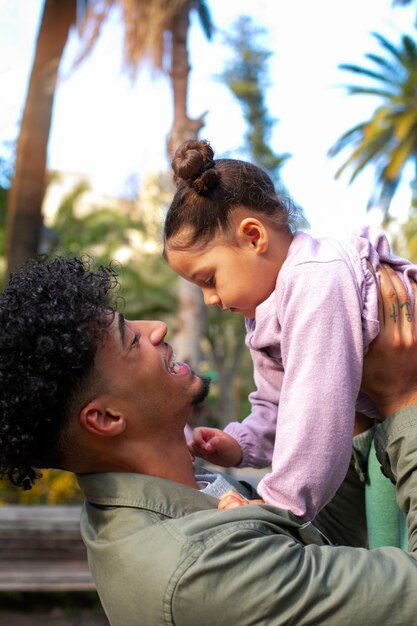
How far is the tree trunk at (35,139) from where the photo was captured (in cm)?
926

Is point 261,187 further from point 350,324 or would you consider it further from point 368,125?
point 368,125

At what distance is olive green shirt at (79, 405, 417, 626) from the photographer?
5.15 ft

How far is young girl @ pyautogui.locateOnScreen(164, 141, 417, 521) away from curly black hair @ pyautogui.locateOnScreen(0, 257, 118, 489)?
0.44 metres

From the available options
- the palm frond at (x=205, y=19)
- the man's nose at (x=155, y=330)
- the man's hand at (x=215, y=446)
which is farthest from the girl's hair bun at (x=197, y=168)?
the palm frond at (x=205, y=19)

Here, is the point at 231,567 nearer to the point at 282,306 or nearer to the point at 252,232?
the point at 282,306

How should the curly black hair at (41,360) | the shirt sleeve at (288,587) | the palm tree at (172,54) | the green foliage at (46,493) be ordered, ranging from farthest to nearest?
the palm tree at (172,54)
the green foliage at (46,493)
the curly black hair at (41,360)
the shirt sleeve at (288,587)

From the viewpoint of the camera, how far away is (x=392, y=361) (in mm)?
2041

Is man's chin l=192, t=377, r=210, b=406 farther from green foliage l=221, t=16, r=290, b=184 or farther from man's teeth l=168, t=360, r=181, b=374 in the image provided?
green foliage l=221, t=16, r=290, b=184

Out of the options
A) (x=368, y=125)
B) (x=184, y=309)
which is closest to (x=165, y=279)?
(x=368, y=125)

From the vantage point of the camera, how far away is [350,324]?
198cm

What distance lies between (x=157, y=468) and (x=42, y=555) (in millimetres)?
4867

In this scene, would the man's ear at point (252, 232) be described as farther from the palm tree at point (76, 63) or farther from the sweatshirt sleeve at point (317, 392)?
the palm tree at point (76, 63)

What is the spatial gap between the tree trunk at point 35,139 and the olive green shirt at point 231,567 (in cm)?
760

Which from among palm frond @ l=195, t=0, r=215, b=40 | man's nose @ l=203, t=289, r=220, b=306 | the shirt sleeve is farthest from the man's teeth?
palm frond @ l=195, t=0, r=215, b=40
